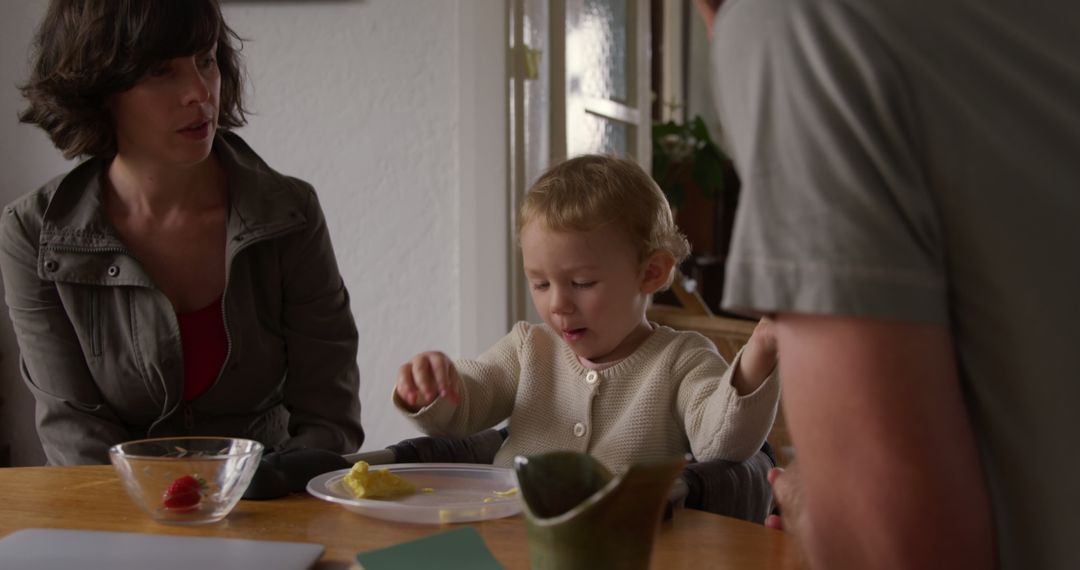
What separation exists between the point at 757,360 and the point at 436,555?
0.49 m

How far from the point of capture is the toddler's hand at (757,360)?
3.66ft

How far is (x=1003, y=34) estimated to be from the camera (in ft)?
1.67

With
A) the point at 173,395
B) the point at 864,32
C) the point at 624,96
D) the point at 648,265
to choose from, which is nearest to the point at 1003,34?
the point at 864,32

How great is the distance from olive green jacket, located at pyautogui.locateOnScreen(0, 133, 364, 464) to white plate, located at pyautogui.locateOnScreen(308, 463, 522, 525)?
57 centimetres

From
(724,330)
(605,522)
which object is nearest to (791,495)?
(605,522)

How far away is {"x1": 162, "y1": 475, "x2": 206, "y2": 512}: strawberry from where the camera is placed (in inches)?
36.8

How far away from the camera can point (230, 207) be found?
1653 millimetres

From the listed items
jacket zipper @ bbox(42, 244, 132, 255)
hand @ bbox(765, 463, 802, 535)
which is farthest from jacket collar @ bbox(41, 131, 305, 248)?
hand @ bbox(765, 463, 802, 535)

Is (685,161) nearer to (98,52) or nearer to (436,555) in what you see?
(98,52)

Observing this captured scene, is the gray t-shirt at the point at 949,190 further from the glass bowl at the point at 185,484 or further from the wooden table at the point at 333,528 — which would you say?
the glass bowl at the point at 185,484

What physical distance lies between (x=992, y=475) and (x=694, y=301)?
8.10 feet

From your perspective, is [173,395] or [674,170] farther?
[674,170]

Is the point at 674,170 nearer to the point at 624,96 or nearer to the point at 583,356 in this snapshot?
the point at 624,96

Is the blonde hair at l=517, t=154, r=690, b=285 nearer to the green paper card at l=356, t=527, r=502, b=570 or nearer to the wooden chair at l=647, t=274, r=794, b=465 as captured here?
the green paper card at l=356, t=527, r=502, b=570
